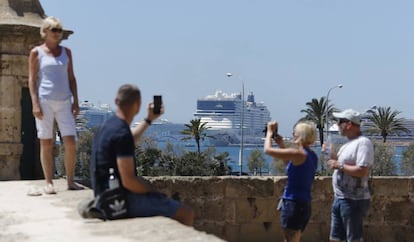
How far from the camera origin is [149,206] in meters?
5.70

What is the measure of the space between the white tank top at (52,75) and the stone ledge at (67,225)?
3.25ft

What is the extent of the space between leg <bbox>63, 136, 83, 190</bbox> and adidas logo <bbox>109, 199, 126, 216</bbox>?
7.75ft

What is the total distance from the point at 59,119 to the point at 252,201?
3530 mm

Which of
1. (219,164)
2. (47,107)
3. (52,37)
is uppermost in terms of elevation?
(52,37)

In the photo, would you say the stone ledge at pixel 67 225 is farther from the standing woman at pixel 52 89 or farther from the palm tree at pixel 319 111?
the palm tree at pixel 319 111

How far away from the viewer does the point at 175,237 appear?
16.4 feet

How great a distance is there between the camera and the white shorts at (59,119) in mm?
7801

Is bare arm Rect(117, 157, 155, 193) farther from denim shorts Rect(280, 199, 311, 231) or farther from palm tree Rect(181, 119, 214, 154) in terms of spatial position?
palm tree Rect(181, 119, 214, 154)

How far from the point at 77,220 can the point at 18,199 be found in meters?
1.64

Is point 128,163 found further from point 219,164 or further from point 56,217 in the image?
point 219,164

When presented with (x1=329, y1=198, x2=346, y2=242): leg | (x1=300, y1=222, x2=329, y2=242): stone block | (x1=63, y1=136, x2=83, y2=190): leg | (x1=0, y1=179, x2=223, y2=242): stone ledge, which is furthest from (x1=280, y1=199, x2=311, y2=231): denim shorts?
(x1=300, y1=222, x2=329, y2=242): stone block

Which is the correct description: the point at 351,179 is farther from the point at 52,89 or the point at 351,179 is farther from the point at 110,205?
the point at 52,89

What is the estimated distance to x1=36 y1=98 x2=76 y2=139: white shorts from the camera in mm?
7801

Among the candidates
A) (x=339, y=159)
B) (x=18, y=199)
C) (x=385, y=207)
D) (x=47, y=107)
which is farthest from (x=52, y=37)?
→ (x=385, y=207)
